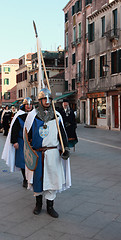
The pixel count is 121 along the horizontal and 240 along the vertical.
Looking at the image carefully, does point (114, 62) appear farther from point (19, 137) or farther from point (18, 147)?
point (18, 147)

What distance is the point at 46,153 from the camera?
15.2 ft

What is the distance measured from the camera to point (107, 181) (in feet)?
22.6

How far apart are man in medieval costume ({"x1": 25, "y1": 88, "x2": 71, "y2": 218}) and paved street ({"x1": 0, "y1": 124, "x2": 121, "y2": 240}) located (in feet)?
1.00

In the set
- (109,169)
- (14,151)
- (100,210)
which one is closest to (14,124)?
(14,151)

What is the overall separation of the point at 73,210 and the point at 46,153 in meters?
1.01

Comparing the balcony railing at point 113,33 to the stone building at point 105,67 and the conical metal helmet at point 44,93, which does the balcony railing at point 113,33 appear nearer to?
the stone building at point 105,67

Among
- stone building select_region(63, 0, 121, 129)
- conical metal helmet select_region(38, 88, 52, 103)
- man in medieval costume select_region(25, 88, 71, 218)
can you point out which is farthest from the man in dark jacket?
stone building select_region(63, 0, 121, 129)

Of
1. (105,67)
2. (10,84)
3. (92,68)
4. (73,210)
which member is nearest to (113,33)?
(105,67)

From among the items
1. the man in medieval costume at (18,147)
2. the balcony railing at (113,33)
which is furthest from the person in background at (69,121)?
the balcony railing at (113,33)

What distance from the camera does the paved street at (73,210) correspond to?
13.3 ft

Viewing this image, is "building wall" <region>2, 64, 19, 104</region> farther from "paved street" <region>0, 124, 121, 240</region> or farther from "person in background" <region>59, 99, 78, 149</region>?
"paved street" <region>0, 124, 121, 240</region>

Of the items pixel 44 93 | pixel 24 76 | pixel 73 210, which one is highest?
pixel 24 76

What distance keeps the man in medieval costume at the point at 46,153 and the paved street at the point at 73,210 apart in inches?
12.0

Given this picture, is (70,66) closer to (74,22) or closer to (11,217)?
(74,22)
